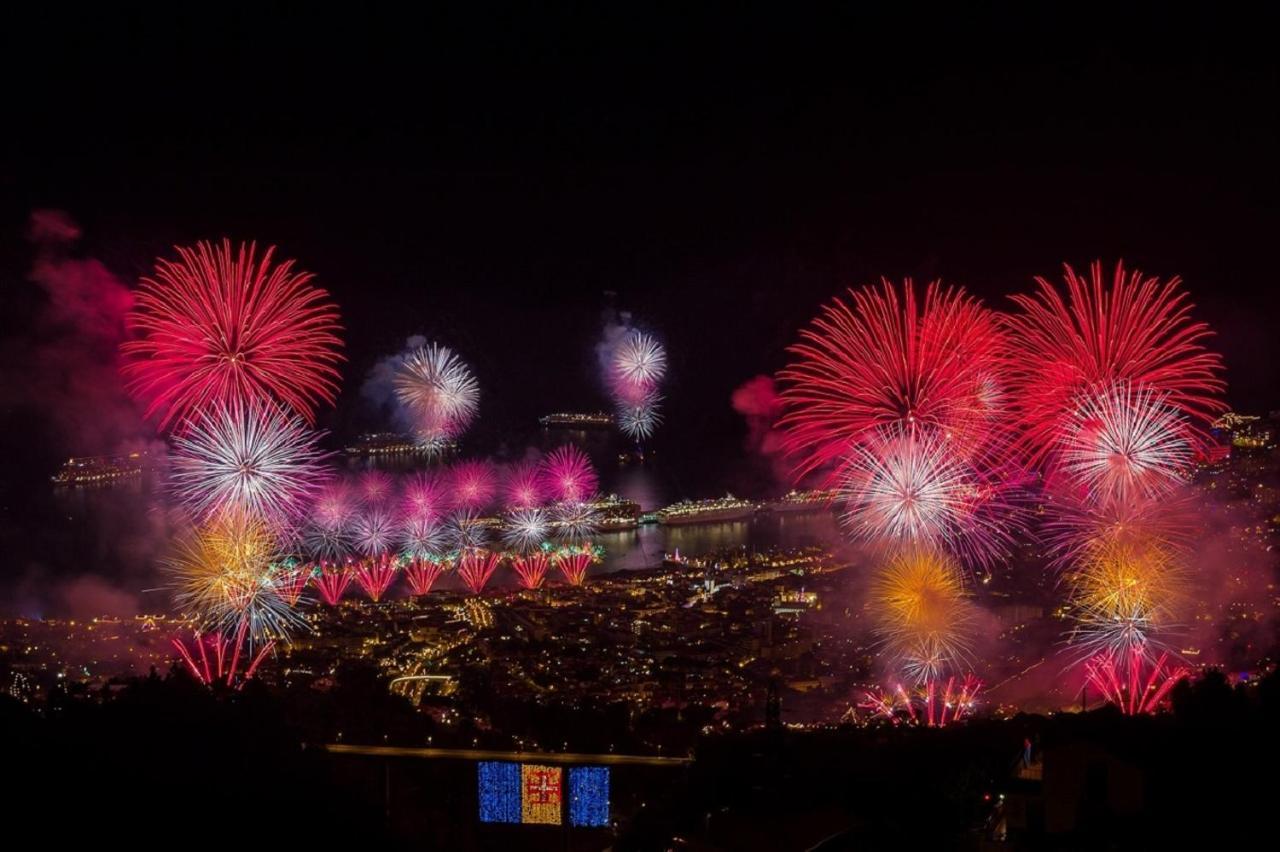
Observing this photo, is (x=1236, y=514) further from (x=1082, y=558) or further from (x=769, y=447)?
(x=769, y=447)

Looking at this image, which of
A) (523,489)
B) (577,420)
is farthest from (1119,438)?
(577,420)

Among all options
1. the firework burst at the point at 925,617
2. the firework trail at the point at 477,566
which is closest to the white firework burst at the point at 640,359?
the firework trail at the point at 477,566

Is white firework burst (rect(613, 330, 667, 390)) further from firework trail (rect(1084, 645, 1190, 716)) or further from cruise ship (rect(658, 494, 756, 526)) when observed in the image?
firework trail (rect(1084, 645, 1190, 716))

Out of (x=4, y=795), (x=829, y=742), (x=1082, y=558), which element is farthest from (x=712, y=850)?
(x=1082, y=558)

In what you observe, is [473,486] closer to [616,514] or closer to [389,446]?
[616,514]

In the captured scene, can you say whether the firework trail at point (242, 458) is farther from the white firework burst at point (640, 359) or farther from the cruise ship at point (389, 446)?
the white firework burst at point (640, 359)
